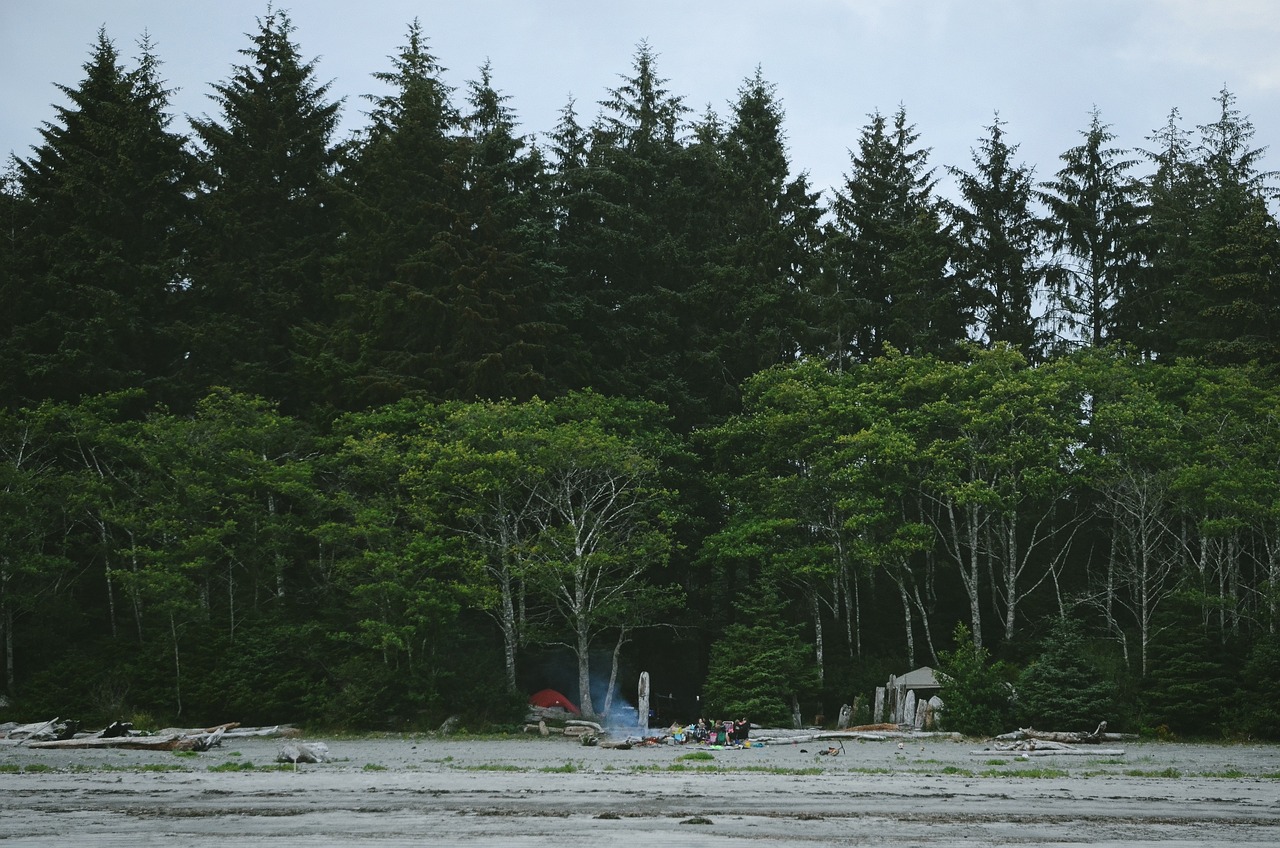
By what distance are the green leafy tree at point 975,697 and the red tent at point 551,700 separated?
11360 millimetres

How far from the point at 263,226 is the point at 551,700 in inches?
941

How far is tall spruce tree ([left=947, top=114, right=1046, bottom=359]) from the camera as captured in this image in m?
49.3

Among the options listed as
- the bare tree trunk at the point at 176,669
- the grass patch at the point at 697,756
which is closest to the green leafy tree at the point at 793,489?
the grass patch at the point at 697,756

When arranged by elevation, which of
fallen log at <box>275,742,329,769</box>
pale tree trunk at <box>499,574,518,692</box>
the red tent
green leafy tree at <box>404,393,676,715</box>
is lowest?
the red tent

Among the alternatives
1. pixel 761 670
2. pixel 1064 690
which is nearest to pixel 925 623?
pixel 761 670

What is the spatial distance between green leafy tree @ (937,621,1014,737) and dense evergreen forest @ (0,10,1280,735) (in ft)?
0.66

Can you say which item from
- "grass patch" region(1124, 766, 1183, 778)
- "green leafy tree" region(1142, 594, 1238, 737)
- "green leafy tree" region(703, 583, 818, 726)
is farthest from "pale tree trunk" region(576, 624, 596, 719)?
"grass patch" region(1124, 766, 1183, 778)

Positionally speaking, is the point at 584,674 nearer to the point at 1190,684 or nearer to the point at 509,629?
the point at 509,629

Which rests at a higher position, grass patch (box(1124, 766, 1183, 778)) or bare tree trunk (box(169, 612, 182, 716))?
bare tree trunk (box(169, 612, 182, 716))

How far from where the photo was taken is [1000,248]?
165 ft

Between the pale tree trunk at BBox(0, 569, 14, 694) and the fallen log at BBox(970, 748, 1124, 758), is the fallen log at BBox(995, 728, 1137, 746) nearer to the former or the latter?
the fallen log at BBox(970, 748, 1124, 758)

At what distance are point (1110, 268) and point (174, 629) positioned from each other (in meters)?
40.1

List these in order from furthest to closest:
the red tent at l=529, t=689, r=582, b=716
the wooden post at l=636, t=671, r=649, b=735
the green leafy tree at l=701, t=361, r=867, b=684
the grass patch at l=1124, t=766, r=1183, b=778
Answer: the green leafy tree at l=701, t=361, r=867, b=684
the red tent at l=529, t=689, r=582, b=716
the wooden post at l=636, t=671, r=649, b=735
the grass patch at l=1124, t=766, r=1183, b=778

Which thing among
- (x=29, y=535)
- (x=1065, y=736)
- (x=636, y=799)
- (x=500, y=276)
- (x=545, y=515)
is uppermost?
(x=500, y=276)
